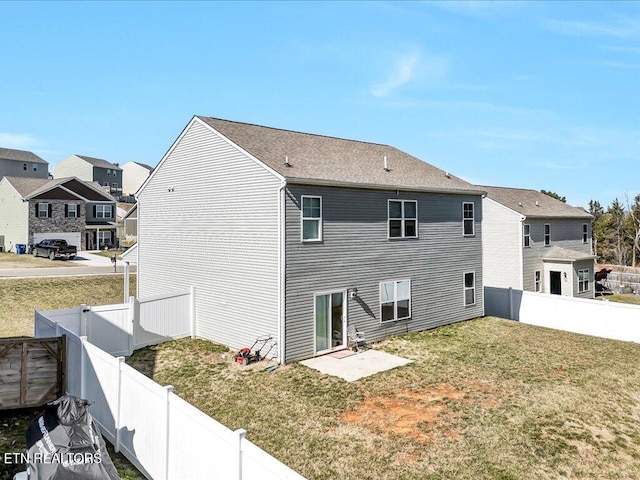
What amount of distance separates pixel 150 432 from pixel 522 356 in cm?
1246

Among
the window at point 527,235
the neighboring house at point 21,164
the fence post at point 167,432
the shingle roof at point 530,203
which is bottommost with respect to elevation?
the fence post at point 167,432

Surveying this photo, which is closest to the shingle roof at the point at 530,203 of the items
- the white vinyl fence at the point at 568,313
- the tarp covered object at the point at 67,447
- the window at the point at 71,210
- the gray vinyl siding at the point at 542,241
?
the gray vinyl siding at the point at 542,241

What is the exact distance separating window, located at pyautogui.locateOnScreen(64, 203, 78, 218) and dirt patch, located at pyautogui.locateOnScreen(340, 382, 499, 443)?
40.8m

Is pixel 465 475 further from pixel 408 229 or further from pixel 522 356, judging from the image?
pixel 408 229

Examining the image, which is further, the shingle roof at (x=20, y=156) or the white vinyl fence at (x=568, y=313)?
the shingle roof at (x=20, y=156)

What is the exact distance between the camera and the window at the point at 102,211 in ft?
147

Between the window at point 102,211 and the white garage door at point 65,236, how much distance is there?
158 inches

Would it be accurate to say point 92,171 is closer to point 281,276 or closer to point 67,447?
point 281,276

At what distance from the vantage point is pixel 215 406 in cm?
975

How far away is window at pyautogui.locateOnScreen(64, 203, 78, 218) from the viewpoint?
40.6 meters

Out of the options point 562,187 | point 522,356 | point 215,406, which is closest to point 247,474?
point 215,406

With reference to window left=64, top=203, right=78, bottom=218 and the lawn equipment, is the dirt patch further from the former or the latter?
window left=64, top=203, right=78, bottom=218

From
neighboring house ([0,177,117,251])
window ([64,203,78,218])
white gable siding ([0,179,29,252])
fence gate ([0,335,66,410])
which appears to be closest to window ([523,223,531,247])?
fence gate ([0,335,66,410])

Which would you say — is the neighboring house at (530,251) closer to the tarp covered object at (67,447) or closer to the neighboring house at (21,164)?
the tarp covered object at (67,447)
